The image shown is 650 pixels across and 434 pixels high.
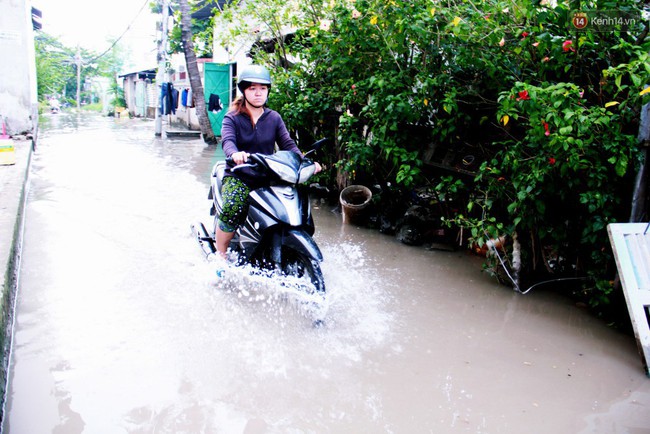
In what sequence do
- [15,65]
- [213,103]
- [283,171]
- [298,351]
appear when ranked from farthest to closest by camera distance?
[213,103], [15,65], [283,171], [298,351]

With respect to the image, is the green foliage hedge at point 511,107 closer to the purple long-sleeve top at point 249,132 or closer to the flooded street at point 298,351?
the flooded street at point 298,351

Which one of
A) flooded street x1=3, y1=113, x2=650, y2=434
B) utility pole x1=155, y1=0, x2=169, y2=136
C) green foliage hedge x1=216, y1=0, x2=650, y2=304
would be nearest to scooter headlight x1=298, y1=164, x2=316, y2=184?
flooded street x1=3, y1=113, x2=650, y2=434

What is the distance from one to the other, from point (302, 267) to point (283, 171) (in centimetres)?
72

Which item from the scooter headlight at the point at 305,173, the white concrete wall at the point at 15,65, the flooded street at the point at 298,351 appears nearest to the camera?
the flooded street at the point at 298,351

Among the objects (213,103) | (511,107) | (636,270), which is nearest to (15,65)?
(213,103)

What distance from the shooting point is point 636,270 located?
3514 mm

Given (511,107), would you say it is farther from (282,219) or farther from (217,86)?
(217,86)

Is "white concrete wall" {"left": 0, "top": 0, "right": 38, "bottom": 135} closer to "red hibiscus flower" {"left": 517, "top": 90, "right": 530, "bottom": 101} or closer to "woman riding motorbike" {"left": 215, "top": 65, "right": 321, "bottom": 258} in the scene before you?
"woman riding motorbike" {"left": 215, "top": 65, "right": 321, "bottom": 258}

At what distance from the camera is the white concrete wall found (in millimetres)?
11656

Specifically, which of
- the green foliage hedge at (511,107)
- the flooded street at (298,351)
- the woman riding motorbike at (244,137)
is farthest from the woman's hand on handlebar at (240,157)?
the green foliage hedge at (511,107)

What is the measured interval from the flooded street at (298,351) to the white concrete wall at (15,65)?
785cm

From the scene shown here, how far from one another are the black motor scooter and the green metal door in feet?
46.8

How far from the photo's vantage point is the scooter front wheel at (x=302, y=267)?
12.3 ft

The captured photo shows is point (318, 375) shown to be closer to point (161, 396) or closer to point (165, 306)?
point (161, 396)
